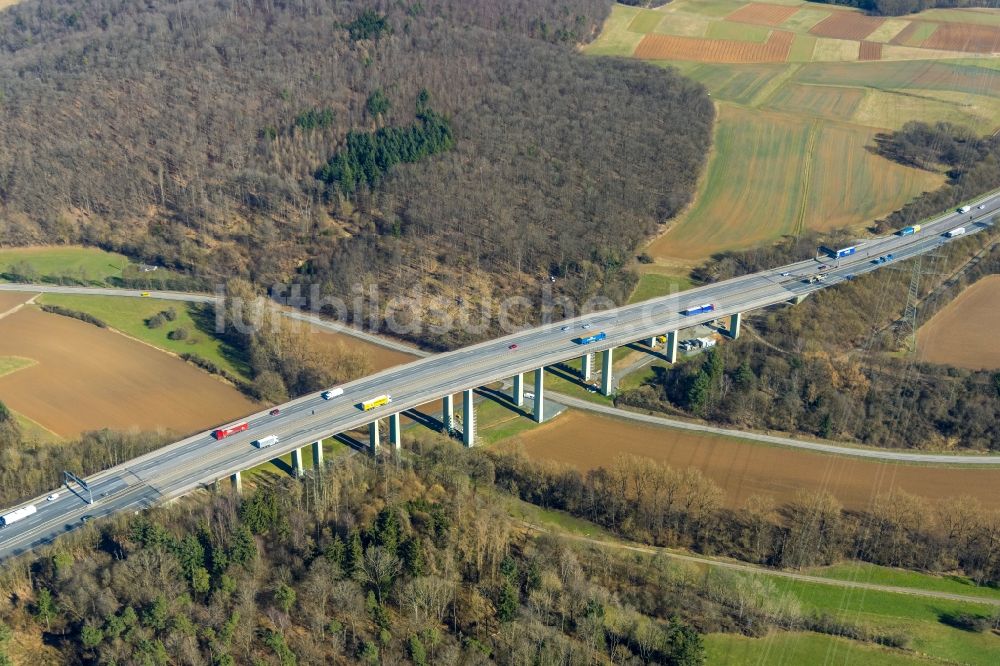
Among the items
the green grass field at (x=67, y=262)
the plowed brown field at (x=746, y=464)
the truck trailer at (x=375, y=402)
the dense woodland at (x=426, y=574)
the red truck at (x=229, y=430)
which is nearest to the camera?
the dense woodland at (x=426, y=574)

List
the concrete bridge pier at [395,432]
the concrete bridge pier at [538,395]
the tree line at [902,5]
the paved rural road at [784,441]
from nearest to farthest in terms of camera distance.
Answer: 1. the concrete bridge pier at [395,432]
2. the paved rural road at [784,441]
3. the concrete bridge pier at [538,395]
4. the tree line at [902,5]

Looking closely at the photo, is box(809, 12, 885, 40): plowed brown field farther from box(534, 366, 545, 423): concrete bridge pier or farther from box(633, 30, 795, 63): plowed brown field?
box(534, 366, 545, 423): concrete bridge pier

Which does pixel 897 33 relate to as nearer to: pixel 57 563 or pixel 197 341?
pixel 197 341

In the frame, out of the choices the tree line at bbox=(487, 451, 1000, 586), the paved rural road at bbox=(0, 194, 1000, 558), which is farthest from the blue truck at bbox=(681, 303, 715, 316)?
the tree line at bbox=(487, 451, 1000, 586)

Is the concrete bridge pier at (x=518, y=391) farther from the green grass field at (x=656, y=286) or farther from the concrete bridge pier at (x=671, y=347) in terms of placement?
the green grass field at (x=656, y=286)

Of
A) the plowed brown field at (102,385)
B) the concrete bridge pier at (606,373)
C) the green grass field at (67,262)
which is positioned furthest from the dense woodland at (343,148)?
the plowed brown field at (102,385)
